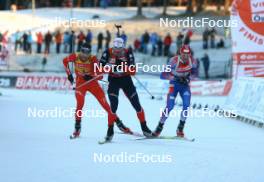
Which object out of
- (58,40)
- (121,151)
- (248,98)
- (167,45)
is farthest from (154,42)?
(121,151)

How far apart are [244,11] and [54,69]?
21560mm

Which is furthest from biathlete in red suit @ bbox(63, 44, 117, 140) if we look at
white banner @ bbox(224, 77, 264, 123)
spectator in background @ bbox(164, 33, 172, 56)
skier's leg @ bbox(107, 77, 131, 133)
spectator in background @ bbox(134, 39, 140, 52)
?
spectator in background @ bbox(134, 39, 140, 52)

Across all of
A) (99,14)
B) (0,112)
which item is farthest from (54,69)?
(0,112)

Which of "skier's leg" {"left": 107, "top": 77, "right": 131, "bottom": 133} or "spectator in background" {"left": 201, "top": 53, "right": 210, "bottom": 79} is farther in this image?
"spectator in background" {"left": 201, "top": 53, "right": 210, "bottom": 79}

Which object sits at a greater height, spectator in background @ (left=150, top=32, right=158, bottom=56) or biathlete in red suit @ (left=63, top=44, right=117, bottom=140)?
biathlete in red suit @ (left=63, top=44, right=117, bottom=140)

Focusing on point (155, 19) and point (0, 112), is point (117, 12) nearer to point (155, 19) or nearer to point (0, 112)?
point (155, 19)

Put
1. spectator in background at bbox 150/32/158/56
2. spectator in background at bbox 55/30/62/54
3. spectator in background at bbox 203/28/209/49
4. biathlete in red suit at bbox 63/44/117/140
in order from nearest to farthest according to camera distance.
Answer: biathlete in red suit at bbox 63/44/117/140, spectator in background at bbox 203/28/209/49, spectator in background at bbox 150/32/158/56, spectator in background at bbox 55/30/62/54

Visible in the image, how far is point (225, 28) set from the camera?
42188 mm

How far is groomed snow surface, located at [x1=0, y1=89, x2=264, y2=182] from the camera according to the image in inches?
360

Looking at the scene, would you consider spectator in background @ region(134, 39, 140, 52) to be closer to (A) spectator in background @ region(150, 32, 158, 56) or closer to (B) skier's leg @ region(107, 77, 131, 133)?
(A) spectator in background @ region(150, 32, 158, 56)

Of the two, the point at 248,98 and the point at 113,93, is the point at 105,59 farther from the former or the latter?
the point at 248,98

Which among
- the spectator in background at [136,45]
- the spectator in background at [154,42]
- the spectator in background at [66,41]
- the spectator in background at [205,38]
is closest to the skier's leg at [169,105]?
the spectator in background at [154,42]

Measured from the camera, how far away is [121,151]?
11.5 metres

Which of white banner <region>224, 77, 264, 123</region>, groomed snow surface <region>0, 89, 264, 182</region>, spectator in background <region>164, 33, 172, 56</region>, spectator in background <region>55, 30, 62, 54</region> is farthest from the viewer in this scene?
spectator in background <region>55, 30, 62, 54</region>
